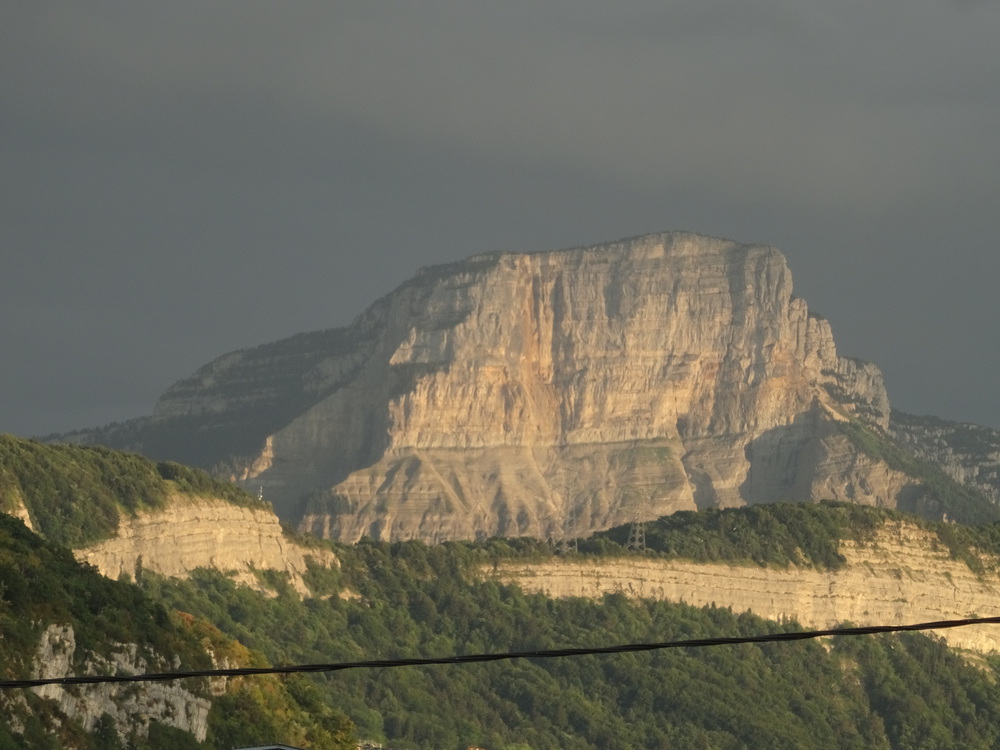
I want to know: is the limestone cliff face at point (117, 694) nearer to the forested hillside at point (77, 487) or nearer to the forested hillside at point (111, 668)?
the forested hillside at point (111, 668)

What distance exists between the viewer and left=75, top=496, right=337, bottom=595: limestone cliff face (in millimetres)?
154500

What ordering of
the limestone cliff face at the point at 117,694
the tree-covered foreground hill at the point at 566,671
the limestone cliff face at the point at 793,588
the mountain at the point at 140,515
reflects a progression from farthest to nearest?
the limestone cliff face at the point at 793,588 < the tree-covered foreground hill at the point at 566,671 < the mountain at the point at 140,515 < the limestone cliff face at the point at 117,694

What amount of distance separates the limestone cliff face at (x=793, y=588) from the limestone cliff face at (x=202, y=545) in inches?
692

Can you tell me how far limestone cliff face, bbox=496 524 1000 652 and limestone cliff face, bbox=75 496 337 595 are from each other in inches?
692

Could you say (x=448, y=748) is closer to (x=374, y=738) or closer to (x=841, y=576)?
(x=374, y=738)

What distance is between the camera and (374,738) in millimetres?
141500

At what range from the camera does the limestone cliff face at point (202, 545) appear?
154500 mm

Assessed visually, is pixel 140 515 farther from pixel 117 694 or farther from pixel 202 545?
pixel 117 694

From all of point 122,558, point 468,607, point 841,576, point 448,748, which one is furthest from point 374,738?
point 841,576

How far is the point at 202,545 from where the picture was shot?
165 meters

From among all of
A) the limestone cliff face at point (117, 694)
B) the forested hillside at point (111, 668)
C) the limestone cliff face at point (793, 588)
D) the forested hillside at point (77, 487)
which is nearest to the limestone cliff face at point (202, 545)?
the forested hillside at point (77, 487)

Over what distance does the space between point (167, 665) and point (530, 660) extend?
82321 millimetres

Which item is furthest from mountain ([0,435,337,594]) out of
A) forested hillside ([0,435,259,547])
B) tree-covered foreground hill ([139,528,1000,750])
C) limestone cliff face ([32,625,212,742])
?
limestone cliff face ([32,625,212,742])

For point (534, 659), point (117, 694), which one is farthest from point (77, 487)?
point (117, 694)
